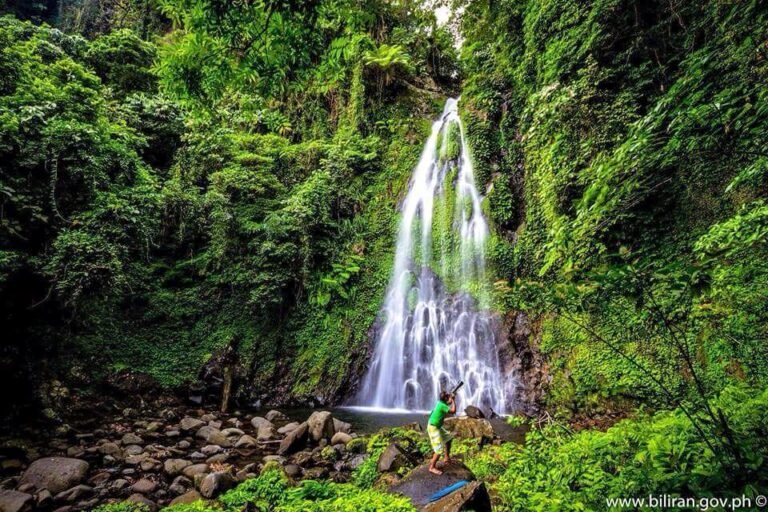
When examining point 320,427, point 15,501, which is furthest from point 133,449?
point 320,427

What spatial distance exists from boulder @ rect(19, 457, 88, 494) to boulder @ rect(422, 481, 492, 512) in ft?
18.9

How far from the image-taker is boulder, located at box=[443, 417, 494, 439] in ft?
20.0

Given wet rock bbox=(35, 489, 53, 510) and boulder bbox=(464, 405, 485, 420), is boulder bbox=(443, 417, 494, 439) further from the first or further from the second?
wet rock bbox=(35, 489, 53, 510)

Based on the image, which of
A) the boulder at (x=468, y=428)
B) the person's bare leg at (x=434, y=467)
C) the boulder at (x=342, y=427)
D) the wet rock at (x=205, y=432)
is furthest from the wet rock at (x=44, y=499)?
the boulder at (x=468, y=428)

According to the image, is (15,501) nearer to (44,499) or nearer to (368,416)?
(44,499)

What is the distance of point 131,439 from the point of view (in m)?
7.21

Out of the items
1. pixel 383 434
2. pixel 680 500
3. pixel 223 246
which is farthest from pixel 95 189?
pixel 680 500

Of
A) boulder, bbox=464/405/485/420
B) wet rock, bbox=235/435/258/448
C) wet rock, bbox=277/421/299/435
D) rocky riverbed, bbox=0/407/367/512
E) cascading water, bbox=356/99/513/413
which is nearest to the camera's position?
rocky riverbed, bbox=0/407/367/512

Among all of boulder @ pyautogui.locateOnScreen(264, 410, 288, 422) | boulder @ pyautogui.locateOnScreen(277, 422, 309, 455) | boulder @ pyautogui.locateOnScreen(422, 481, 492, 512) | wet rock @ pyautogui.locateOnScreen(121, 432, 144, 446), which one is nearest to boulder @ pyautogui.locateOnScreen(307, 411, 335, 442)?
boulder @ pyautogui.locateOnScreen(277, 422, 309, 455)

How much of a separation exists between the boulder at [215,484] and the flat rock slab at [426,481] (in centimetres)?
263

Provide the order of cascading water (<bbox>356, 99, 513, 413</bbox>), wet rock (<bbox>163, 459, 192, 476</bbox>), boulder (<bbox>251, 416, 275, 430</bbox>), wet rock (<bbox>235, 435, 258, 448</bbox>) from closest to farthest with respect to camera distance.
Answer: wet rock (<bbox>163, 459, 192, 476</bbox>)
wet rock (<bbox>235, 435, 258, 448</bbox>)
boulder (<bbox>251, 416, 275, 430</bbox>)
cascading water (<bbox>356, 99, 513, 413</bbox>)

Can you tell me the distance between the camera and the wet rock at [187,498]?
4.93m

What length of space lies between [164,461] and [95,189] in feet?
19.1

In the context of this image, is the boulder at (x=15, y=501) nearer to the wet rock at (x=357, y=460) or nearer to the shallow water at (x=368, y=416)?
the wet rock at (x=357, y=460)
